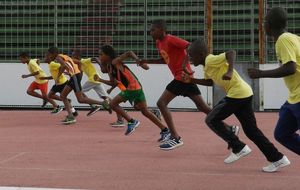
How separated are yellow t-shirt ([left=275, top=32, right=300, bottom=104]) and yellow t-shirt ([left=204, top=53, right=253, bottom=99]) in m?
1.29

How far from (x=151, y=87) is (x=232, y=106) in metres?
9.00

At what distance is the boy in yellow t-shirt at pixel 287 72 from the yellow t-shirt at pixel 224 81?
1.07 m

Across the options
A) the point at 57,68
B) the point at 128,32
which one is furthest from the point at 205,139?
the point at 128,32

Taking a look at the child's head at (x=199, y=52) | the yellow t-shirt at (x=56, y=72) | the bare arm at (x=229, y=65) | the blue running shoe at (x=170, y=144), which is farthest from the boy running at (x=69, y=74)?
the bare arm at (x=229, y=65)

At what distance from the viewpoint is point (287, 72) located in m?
5.13

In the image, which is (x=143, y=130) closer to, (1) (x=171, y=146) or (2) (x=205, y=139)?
(2) (x=205, y=139)

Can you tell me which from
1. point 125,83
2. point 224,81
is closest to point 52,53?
point 125,83

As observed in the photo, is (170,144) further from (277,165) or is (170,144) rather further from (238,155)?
(277,165)

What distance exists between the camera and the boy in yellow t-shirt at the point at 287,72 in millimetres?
5156

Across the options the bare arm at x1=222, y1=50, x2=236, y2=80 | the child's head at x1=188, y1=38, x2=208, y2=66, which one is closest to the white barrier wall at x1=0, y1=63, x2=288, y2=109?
the child's head at x1=188, y1=38, x2=208, y2=66

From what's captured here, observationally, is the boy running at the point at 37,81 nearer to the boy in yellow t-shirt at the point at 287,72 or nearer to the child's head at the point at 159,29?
the child's head at the point at 159,29

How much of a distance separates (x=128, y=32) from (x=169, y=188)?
35.1ft

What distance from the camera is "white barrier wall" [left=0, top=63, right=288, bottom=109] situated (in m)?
15.1

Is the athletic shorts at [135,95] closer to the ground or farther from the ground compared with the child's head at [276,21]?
closer to the ground
